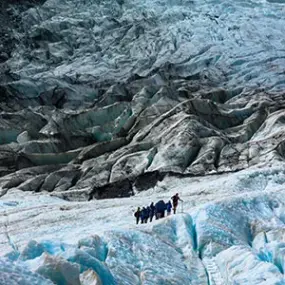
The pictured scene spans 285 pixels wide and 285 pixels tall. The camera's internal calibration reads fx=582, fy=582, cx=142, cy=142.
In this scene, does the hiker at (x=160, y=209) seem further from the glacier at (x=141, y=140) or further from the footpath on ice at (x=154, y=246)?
the glacier at (x=141, y=140)

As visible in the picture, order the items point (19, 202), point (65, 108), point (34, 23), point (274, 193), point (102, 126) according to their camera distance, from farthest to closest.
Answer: point (34, 23)
point (65, 108)
point (102, 126)
point (19, 202)
point (274, 193)


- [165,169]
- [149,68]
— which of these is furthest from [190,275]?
[149,68]

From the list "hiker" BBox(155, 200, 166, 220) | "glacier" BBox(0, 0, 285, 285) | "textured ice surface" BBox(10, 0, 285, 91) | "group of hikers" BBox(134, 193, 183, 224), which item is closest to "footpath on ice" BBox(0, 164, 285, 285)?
"glacier" BBox(0, 0, 285, 285)

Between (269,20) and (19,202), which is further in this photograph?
(269,20)

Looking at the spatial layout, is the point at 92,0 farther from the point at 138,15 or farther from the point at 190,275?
the point at 190,275

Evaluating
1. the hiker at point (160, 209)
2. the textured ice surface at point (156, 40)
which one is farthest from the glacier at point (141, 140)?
the hiker at point (160, 209)

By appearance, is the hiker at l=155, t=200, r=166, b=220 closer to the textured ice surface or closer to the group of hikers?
the group of hikers

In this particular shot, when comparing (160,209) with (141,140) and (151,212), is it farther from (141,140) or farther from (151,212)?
(141,140)
